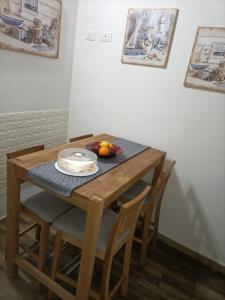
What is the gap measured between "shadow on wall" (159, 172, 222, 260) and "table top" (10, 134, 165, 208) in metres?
0.43

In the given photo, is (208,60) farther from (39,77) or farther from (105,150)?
(39,77)

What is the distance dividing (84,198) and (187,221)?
50.4 inches

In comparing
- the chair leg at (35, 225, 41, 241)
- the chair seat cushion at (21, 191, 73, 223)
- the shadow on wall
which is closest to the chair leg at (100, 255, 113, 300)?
the chair seat cushion at (21, 191, 73, 223)

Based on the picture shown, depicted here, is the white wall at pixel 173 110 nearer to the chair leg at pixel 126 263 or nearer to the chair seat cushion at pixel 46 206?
the chair leg at pixel 126 263

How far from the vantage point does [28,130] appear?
1.98m

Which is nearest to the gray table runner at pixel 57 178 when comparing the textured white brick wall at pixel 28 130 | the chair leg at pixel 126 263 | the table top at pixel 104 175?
the table top at pixel 104 175

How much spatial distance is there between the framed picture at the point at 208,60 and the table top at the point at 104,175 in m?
0.67

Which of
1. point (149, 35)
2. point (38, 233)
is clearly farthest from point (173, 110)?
point (38, 233)

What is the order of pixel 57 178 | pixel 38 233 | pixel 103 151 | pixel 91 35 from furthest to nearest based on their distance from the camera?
pixel 91 35, pixel 38 233, pixel 103 151, pixel 57 178

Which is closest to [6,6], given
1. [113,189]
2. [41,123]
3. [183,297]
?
[41,123]

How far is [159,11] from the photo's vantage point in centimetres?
179

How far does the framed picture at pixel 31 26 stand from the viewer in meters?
1.59

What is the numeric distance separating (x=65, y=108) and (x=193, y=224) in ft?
5.45

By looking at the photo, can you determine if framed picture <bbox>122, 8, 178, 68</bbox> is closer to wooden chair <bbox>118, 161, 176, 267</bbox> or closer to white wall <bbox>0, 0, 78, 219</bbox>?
white wall <bbox>0, 0, 78, 219</bbox>
